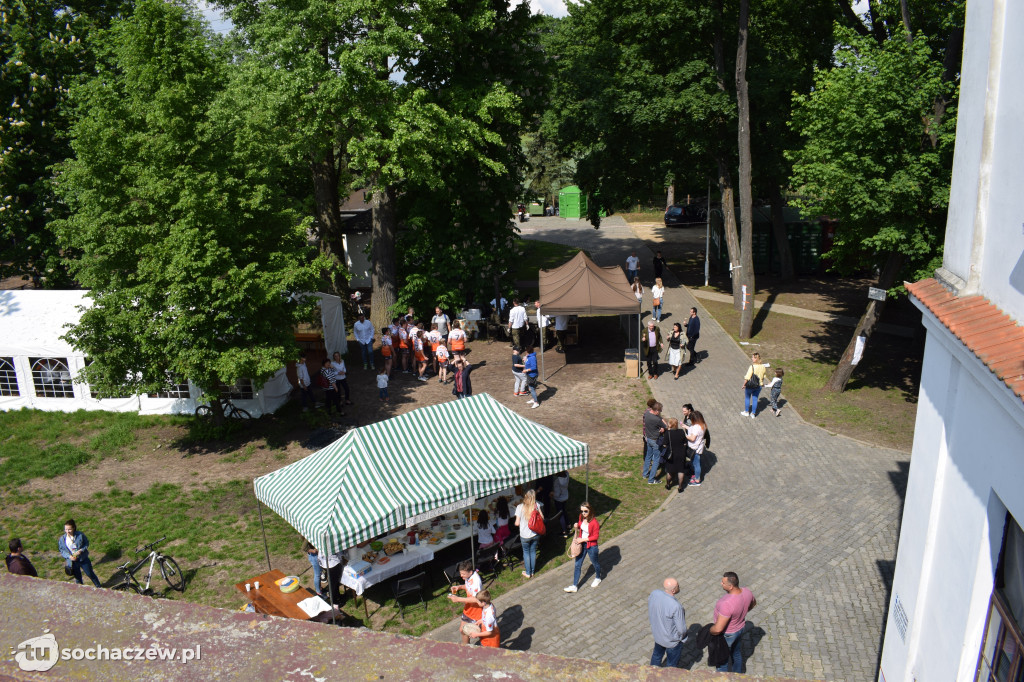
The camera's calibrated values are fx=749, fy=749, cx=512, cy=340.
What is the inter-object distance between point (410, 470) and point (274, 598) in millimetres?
2445

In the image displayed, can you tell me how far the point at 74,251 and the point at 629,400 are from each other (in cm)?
1815

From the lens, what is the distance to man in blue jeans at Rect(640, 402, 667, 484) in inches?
539

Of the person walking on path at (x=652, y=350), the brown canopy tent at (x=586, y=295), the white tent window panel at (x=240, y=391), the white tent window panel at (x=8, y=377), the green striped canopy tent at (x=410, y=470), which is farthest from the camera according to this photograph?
the person walking on path at (x=652, y=350)

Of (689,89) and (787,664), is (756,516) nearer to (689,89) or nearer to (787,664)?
(787,664)

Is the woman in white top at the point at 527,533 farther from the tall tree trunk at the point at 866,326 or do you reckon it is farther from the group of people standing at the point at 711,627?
the tall tree trunk at the point at 866,326

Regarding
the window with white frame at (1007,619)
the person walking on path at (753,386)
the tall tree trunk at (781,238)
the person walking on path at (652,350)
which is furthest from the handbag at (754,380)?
the tall tree trunk at (781,238)

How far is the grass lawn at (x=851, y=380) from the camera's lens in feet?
53.6

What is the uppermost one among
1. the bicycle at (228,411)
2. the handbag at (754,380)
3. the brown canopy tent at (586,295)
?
the brown canopy tent at (586,295)

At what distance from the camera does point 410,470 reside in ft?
35.5

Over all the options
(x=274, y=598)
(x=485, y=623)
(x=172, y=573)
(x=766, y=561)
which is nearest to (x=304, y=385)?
(x=172, y=573)

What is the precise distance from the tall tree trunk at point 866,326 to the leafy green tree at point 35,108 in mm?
21487

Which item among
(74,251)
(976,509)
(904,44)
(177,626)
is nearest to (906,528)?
(976,509)

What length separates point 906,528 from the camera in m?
7.75

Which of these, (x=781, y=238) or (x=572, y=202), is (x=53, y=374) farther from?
(x=572, y=202)
